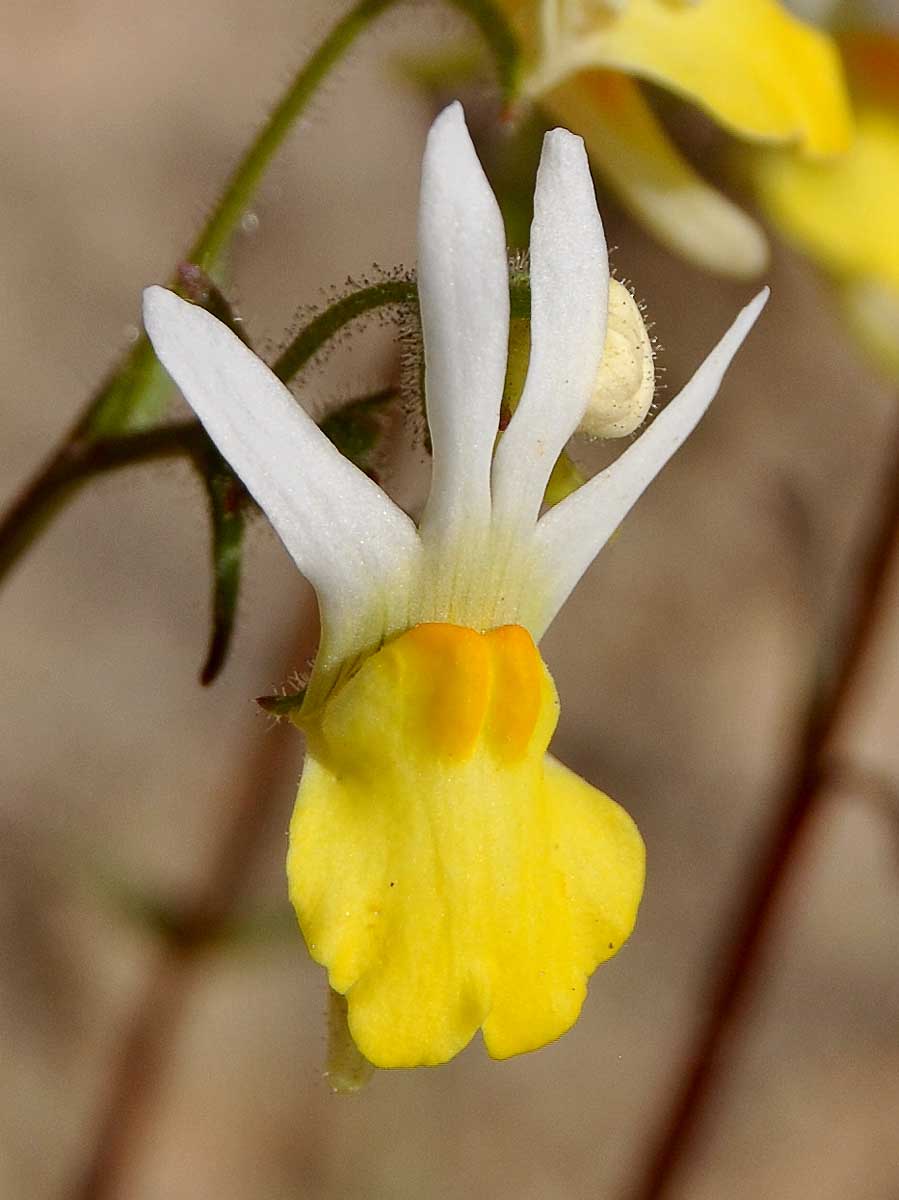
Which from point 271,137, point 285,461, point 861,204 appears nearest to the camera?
point 285,461

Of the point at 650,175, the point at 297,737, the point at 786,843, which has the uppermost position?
the point at 650,175

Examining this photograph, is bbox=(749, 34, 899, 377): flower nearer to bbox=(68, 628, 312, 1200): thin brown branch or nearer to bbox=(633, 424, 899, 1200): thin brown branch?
bbox=(633, 424, 899, 1200): thin brown branch

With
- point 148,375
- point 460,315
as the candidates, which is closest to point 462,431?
point 460,315

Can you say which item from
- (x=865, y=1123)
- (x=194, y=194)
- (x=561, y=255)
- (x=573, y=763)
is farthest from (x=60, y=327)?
(x=561, y=255)

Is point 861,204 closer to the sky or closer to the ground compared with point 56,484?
closer to the sky

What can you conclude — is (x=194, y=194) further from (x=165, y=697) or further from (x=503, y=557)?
(x=503, y=557)

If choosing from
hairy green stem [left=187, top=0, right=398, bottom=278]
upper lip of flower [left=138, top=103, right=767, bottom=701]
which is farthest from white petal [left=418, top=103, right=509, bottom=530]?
hairy green stem [left=187, top=0, right=398, bottom=278]

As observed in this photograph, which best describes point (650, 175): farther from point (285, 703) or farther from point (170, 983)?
point (170, 983)
